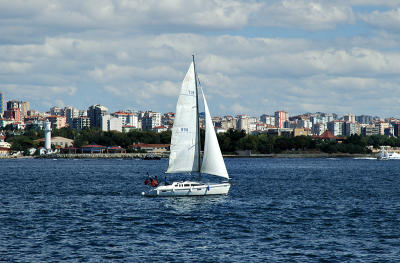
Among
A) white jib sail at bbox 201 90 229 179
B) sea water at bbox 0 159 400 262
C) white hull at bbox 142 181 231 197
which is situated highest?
white jib sail at bbox 201 90 229 179

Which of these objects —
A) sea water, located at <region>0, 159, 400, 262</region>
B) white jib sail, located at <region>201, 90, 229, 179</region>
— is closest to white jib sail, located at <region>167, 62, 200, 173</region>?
white jib sail, located at <region>201, 90, 229, 179</region>

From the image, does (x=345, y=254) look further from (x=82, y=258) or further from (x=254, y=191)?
(x=254, y=191)

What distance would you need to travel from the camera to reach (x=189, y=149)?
51.2 meters

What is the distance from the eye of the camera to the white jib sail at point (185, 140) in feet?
165

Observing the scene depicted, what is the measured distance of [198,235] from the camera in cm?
3575

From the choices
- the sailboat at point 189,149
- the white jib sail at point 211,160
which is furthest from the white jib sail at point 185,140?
the white jib sail at point 211,160

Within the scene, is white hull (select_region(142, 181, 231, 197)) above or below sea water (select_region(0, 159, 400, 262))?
above

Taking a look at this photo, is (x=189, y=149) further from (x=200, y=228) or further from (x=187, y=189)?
(x=200, y=228)

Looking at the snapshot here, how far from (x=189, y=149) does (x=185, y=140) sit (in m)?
0.72

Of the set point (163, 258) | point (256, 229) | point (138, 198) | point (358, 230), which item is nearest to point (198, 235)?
point (256, 229)

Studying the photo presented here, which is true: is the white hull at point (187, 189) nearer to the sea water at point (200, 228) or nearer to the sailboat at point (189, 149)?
the sailboat at point (189, 149)

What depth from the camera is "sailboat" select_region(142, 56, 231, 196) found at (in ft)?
164

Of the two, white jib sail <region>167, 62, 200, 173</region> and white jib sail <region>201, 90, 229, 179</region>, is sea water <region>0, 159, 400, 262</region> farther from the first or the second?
white jib sail <region>167, 62, 200, 173</region>

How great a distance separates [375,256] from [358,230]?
7276mm
